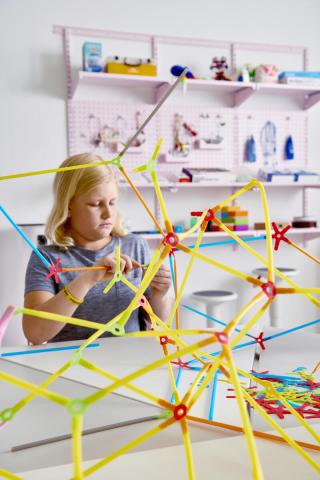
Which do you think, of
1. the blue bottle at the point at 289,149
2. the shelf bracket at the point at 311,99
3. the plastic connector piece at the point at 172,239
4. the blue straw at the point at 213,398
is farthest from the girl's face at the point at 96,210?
the shelf bracket at the point at 311,99

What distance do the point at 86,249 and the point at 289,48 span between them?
1.97 m

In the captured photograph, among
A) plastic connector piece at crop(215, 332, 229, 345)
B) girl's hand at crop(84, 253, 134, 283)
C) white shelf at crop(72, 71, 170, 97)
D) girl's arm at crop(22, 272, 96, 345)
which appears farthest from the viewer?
white shelf at crop(72, 71, 170, 97)

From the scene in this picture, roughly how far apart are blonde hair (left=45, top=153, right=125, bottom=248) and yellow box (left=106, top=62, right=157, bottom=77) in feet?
3.47

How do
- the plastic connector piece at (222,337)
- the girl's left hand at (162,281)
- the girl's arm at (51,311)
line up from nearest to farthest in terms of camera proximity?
1. the plastic connector piece at (222,337)
2. the girl's arm at (51,311)
3. the girl's left hand at (162,281)

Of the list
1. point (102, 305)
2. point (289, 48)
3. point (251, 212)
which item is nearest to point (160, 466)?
point (102, 305)

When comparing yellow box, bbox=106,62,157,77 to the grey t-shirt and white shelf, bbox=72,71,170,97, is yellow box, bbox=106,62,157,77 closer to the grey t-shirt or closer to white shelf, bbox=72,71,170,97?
white shelf, bbox=72,71,170,97

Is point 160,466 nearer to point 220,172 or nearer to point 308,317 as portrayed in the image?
point 220,172

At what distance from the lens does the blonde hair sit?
4.13 feet

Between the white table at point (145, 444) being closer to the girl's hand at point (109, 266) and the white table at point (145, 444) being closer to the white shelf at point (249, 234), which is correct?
the girl's hand at point (109, 266)

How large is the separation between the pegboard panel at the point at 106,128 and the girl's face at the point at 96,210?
110 centimetres

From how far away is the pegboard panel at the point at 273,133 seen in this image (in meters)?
2.60

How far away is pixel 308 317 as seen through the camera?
2826mm

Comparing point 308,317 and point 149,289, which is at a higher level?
point 149,289

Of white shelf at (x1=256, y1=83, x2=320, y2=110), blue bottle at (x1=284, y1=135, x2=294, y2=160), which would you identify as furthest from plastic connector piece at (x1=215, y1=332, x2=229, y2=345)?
blue bottle at (x1=284, y1=135, x2=294, y2=160)
